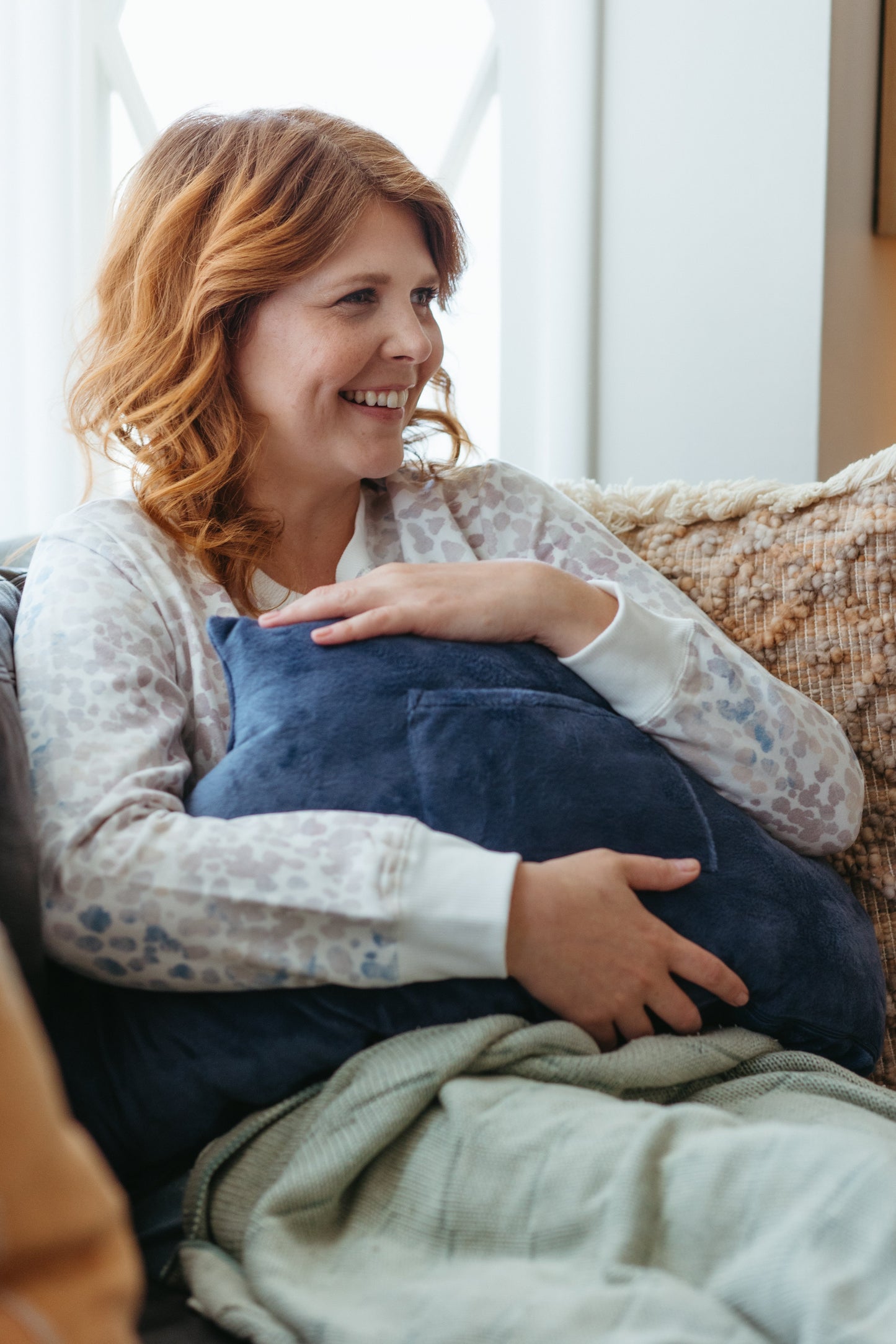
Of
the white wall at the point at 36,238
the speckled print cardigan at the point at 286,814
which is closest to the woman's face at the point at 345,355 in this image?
the speckled print cardigan at the point at 286,814

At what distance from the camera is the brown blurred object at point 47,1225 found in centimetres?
37

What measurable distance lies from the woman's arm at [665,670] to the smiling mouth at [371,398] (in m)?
0.26

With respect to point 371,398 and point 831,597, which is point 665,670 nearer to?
point 831,597

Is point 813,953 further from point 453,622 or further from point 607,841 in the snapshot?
point 453,622

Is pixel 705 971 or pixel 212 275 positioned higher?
pixel 212 275

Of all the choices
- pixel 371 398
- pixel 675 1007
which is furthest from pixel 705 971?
pixel 371 398

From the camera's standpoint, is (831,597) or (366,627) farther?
(831,597)

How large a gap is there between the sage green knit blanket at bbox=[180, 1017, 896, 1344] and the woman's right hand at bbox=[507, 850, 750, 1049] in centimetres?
4

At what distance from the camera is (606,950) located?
34.5 inches

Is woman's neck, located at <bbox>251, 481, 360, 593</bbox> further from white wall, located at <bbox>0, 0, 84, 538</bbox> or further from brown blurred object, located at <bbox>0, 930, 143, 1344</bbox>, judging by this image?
white wall, located at <bbox>0, 0, 84, 538</bbox>

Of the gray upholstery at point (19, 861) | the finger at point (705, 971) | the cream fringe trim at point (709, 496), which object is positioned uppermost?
the cream fringe trim at point (709, 496)

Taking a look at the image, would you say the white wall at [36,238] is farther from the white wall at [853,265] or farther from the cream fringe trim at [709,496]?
the white wall at [853,265]

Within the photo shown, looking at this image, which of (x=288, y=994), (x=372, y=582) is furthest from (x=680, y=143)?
(x=288, y=994)

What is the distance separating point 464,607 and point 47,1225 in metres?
0.69
